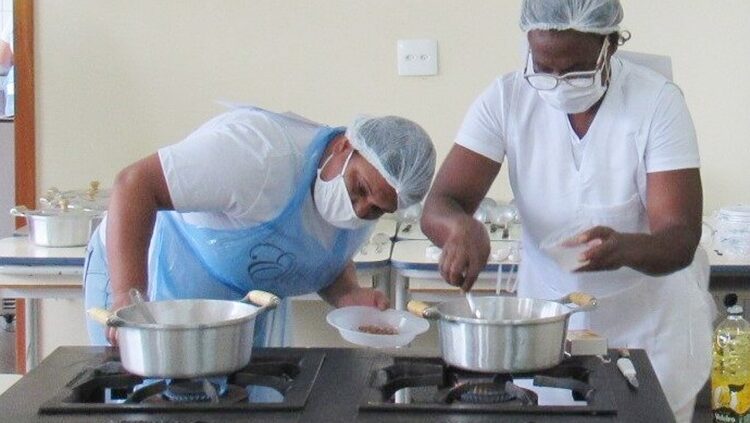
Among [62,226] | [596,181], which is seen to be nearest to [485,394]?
[596,181]

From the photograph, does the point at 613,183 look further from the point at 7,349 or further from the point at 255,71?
the point at 7,349

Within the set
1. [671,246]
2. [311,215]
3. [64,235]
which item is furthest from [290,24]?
[671,246]

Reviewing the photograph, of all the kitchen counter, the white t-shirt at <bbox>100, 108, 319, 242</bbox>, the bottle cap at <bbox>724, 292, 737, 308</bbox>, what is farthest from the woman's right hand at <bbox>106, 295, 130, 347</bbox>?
the bottle cap at <bbox>724, 292, 737, 308</bbox>

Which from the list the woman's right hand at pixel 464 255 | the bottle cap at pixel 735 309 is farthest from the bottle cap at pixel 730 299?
the woman's right hand at pixel 464 255

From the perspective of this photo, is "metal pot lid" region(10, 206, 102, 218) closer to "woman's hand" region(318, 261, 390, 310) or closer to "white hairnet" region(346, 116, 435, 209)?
"woman's hand" region(318, 261, 390, 310)

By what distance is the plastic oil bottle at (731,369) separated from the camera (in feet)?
9.08

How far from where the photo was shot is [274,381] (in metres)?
1.30

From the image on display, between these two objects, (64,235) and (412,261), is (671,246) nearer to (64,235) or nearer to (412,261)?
(412,261)

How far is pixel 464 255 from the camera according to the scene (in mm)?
1516

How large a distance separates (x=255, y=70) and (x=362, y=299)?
180 cm

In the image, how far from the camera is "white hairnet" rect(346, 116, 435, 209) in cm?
159

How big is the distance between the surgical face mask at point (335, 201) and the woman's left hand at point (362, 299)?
164 mm

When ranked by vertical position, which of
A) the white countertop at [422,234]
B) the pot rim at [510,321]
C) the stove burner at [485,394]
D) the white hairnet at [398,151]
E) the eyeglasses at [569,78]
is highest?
the eyeglasses at [569,78]

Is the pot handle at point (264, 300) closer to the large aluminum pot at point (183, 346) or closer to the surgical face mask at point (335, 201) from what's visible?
the large aluminum pot at point (183, 346)
